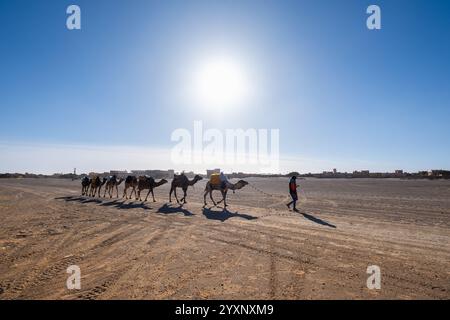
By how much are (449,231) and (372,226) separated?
2.47 m

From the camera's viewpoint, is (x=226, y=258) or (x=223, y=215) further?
(x=223, y=215)

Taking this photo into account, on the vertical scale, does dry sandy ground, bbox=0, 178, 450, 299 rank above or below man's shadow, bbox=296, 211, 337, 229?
below

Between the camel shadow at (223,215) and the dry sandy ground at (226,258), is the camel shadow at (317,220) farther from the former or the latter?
the camel shadow at (223,215)

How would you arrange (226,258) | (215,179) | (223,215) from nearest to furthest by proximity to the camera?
(226,258) → (223,215) → (215,179)

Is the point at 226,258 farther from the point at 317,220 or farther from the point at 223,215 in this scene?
the point at 223,215

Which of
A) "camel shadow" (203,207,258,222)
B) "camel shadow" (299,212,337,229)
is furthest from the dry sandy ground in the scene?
"camel shadow" (203,207,258,222)

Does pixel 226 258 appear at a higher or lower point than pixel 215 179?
lower

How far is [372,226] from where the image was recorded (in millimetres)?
11938

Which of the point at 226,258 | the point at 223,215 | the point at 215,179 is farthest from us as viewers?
the point at 215,179

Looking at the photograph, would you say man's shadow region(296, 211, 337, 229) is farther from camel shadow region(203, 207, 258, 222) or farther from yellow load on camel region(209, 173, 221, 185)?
yellow load on camel region(209, 173, 221, 185)

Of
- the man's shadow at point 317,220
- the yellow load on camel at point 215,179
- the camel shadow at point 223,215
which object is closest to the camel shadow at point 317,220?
the man's shadow at point 317,220

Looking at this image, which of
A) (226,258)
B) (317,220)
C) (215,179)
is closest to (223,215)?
(317,220)
